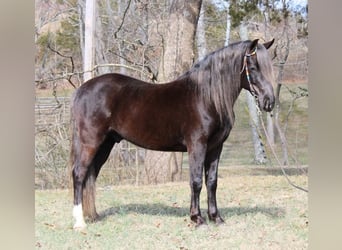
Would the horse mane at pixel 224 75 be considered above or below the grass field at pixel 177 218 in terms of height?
above

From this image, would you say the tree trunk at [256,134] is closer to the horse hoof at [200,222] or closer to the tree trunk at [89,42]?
the horse hoof at [200,222]

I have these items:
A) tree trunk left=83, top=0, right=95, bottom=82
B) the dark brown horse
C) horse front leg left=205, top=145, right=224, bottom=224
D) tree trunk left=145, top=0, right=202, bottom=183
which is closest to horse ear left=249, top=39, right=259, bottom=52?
the dark brown horse

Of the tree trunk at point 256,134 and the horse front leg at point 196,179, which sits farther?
the tree trunk at point 256,134

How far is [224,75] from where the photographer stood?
287 centimetres

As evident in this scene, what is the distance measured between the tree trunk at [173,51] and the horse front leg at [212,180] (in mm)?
210

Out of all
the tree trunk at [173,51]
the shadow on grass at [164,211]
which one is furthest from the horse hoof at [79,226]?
the tree trunk at [173,51]

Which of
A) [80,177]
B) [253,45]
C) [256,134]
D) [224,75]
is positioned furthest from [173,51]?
[80,177]

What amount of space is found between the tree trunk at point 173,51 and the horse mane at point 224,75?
181 millimetres

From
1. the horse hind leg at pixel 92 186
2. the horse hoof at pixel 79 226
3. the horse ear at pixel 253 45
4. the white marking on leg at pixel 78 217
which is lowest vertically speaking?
the horse hoof at pixel 79 226

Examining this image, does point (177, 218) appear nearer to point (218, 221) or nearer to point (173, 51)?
point (218, 221)

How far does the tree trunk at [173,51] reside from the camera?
9.86ft

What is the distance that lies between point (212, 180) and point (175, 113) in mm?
445

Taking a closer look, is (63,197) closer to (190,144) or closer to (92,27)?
(190,144)
